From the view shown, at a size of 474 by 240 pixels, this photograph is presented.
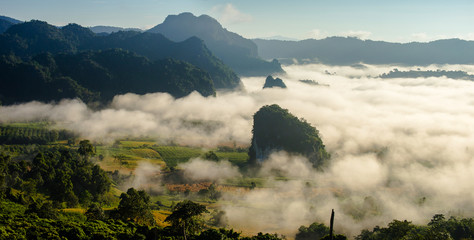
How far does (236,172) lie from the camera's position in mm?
124688

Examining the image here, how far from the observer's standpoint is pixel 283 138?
5354 inches

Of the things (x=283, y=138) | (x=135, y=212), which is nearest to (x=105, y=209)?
(x=135, y=212)

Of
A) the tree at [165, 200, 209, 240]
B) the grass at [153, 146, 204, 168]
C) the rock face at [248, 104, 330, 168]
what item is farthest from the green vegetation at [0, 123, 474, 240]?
the rock face at [248, 104, 330, 168]

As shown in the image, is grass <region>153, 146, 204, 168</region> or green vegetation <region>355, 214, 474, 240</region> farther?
grass <region>153, 146, 204, 168</region>

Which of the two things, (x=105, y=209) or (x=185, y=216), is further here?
(x=105, y=209)

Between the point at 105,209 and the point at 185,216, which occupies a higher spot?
the point at 185,216

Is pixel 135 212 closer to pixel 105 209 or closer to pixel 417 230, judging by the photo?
pixel 105 209

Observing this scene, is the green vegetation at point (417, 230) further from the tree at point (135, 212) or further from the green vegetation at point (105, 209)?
the tree at point (135, 212)

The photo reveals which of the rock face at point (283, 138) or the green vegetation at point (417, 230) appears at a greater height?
the rock face at point (283, 138)

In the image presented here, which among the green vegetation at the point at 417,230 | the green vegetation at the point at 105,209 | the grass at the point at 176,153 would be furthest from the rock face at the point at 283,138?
the green vegetation at the point at 417,230

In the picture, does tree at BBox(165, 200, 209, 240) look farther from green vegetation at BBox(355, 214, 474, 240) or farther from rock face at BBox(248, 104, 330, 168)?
rock face at BBox(248, 104, 330, 168)

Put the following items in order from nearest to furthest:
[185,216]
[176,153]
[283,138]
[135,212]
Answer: [185,216], [135,212], [283,138], [176,153]

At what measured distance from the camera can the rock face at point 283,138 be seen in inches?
5133

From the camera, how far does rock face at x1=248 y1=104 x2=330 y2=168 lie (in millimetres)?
130375
